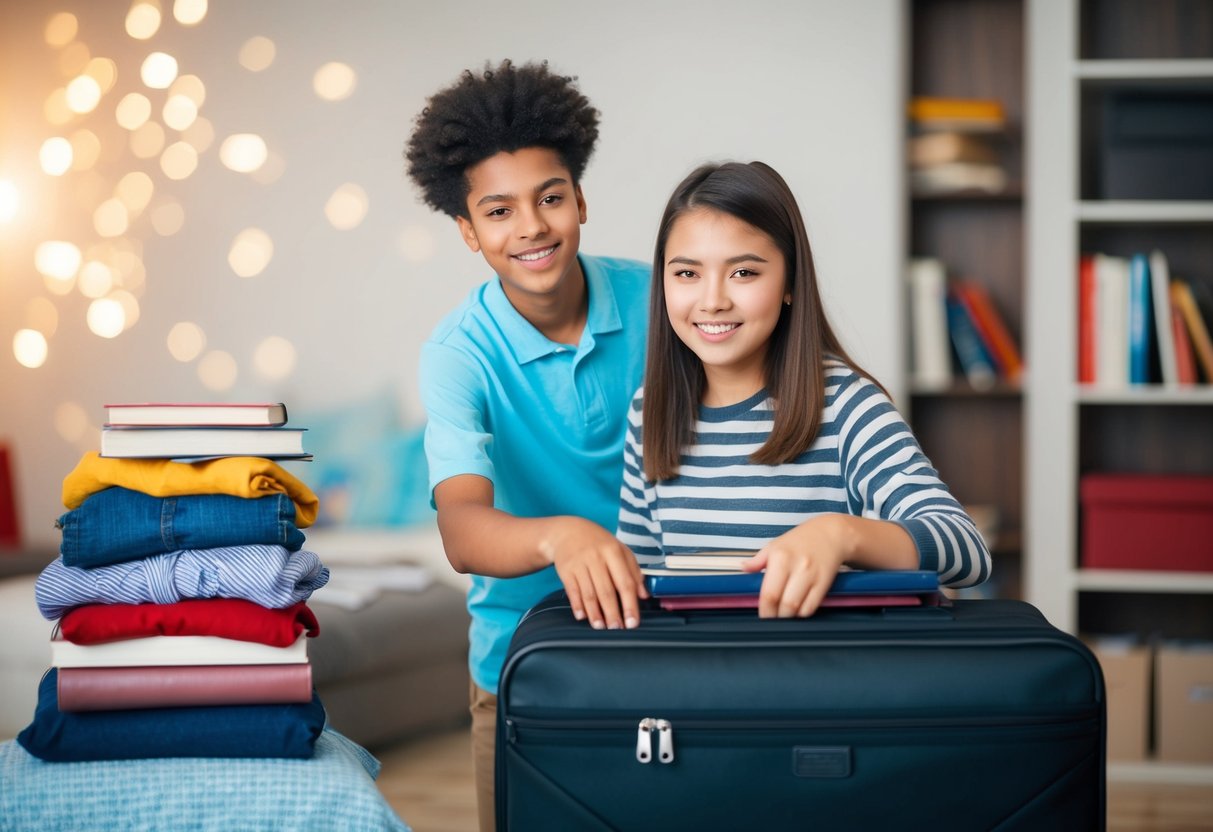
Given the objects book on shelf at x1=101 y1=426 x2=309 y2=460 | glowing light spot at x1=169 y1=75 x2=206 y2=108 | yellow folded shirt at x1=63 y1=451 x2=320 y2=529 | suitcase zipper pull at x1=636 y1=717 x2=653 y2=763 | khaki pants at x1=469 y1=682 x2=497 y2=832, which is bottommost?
khaki pants at x1=469 y1=682 x2=497 y2=832

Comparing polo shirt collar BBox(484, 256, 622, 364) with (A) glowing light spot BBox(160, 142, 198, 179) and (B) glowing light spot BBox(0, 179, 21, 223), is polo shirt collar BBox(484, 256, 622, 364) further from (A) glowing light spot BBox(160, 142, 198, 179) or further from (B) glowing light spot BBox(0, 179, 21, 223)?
(B) glowing light spot BBox(0, 179, 21, 223)

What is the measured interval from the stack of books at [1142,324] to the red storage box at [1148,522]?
0.24 m

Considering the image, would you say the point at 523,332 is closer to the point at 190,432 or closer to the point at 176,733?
the point at 190,432

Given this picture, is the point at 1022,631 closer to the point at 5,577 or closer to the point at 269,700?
the point at 269,700

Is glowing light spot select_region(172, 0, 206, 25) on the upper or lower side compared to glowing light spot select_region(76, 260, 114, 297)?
upper

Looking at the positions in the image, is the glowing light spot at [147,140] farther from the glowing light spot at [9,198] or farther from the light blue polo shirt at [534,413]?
the light blue polo shirt at [534,413]

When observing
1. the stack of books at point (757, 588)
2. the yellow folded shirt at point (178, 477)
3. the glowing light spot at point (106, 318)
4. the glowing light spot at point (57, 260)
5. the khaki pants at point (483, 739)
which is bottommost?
the khaki pants at point (483, 739)

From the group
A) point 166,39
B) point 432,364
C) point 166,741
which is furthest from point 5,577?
point 166,741

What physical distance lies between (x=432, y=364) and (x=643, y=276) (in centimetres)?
32

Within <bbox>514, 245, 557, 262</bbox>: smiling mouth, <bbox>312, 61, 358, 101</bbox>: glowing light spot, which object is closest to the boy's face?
<bbox>514, 245, 557, 262</bbox>: smiling mouth

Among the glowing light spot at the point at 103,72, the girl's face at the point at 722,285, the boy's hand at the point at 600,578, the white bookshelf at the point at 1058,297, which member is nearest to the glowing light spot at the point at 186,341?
the glowing light spot at the point at 103,72

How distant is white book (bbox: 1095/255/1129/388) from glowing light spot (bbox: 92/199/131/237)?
2715mm

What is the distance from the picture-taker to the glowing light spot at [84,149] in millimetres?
3699

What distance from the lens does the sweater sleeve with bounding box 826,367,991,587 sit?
97 centimetres
